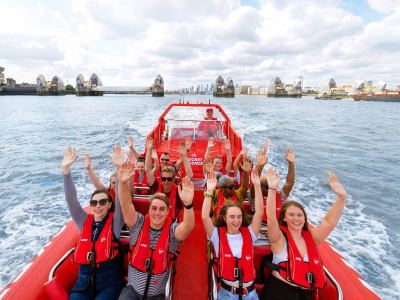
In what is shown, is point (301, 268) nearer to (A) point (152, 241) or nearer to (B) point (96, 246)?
(A) point (152, 241)

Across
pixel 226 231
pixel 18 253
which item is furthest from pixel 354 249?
pixel 18 253

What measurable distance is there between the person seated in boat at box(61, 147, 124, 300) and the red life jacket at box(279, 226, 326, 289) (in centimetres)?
155

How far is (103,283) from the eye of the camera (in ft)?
6.66

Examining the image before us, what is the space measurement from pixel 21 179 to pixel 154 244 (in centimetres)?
710

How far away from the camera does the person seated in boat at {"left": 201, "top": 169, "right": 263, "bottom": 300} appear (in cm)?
193

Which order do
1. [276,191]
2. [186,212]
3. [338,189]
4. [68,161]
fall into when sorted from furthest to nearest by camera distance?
[276,191], [68,161], [338,189], [186,212]

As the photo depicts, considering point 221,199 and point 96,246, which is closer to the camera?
point 96,246

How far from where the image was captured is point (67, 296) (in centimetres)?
199

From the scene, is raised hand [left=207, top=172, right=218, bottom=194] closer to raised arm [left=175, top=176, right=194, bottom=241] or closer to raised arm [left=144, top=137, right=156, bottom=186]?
raised arm [left=175, top=176, right=194, bottom=241]

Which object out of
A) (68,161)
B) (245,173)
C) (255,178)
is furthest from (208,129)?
(68,161)

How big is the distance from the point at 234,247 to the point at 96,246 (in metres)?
1.28

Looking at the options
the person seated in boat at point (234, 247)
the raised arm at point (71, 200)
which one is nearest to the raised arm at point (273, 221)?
the person seated in boat at point (234, 247)

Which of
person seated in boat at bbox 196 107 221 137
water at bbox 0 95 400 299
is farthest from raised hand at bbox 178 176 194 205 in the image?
person seated in boat at bbox 196 107 221 137

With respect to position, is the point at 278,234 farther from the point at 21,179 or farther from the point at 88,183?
the point at 21,179
